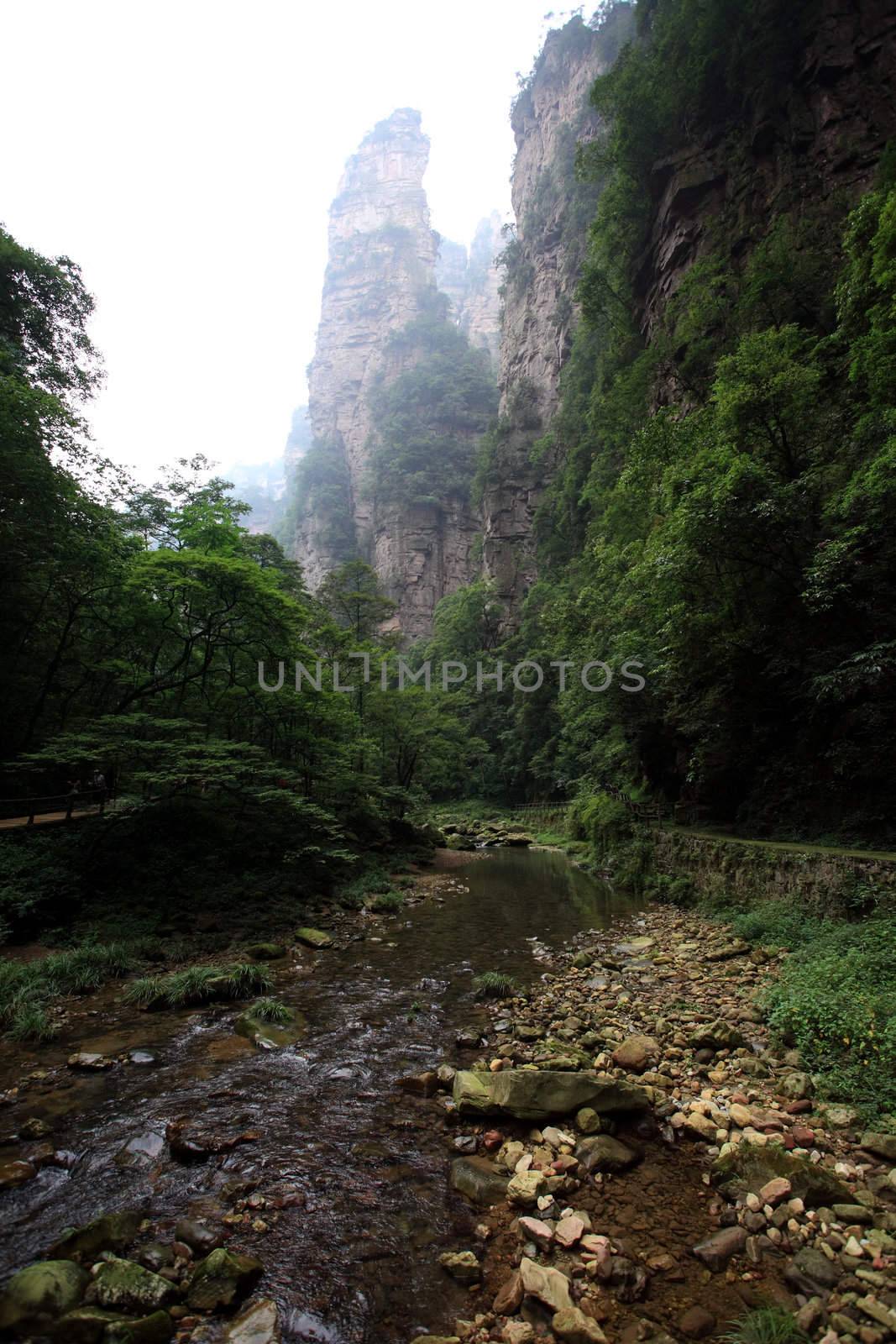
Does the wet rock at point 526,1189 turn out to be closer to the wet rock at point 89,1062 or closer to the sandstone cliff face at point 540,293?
the wet rock at point 89,1062

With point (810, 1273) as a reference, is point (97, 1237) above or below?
below

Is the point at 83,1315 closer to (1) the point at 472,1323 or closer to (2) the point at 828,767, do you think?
(1) the point at 472,1323

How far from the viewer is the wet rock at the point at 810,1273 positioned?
275cm

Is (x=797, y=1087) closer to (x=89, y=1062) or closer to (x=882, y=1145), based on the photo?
(x=882, y=1145)

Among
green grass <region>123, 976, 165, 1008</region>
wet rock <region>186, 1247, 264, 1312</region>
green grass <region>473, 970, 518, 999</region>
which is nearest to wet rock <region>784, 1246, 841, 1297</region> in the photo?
wet rock <region>186, 1247, 264, 1312</region>

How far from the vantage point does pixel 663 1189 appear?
3.64m

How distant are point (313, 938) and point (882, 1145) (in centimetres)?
837

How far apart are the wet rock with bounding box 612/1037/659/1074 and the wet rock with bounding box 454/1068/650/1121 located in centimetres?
58

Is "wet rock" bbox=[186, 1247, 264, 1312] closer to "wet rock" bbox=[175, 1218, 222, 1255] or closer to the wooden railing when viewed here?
"wet rock" bbox=[175, 1218, 222, 1255]

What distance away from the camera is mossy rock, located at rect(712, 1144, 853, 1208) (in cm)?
329

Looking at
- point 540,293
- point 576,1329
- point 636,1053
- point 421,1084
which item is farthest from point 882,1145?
point 540,293

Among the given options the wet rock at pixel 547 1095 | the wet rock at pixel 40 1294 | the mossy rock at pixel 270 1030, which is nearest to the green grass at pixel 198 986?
the mossy rock at pixel 270 1030

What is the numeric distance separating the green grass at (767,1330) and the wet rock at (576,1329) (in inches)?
23.3

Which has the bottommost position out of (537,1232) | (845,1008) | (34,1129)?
(34,1129)
